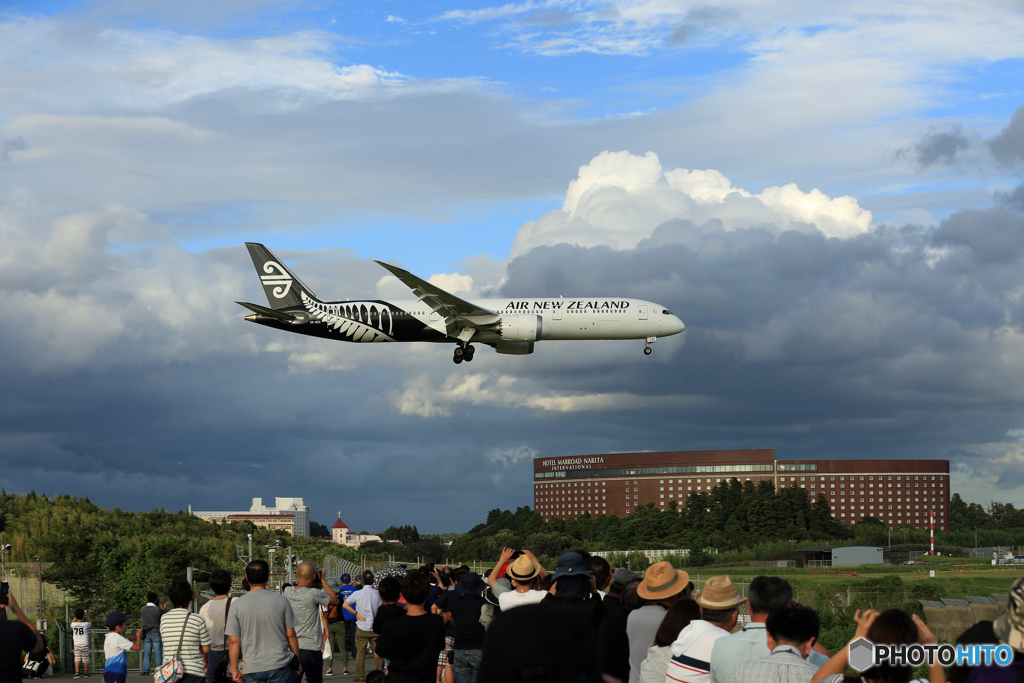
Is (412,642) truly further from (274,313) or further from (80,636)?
(274,313)

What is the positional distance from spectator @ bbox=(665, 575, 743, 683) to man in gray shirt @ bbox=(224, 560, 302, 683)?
528 centimetres

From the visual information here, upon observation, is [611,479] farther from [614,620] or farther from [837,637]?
[614,620]

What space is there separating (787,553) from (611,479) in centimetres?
7304

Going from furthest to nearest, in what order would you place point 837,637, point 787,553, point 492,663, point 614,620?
point 787,553, point 837,637, point 614,620, point 492,663

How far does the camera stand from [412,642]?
10.3m

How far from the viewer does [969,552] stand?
135875 mm

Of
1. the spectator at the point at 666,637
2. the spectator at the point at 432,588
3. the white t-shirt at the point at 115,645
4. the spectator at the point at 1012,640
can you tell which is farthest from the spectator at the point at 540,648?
the white t-shirt at the point at 115,645


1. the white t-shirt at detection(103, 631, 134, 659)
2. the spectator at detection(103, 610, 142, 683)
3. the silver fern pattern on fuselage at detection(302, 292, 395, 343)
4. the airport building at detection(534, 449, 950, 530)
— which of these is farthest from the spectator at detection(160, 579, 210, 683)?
the airport building at detection(534, 449, 950, 530)

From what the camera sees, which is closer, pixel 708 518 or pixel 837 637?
pixel 837 637

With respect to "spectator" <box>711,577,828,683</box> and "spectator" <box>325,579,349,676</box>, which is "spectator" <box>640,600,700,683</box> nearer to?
"spectator" <box>711,577,828,683</box>

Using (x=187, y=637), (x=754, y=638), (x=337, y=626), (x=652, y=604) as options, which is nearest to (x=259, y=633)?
(x=187, y=637)

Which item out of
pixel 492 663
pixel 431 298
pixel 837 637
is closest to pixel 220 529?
pixel 431 298

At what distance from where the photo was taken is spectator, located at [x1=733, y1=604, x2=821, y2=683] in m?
6.73

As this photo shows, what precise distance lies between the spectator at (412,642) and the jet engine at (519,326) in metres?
37.4
